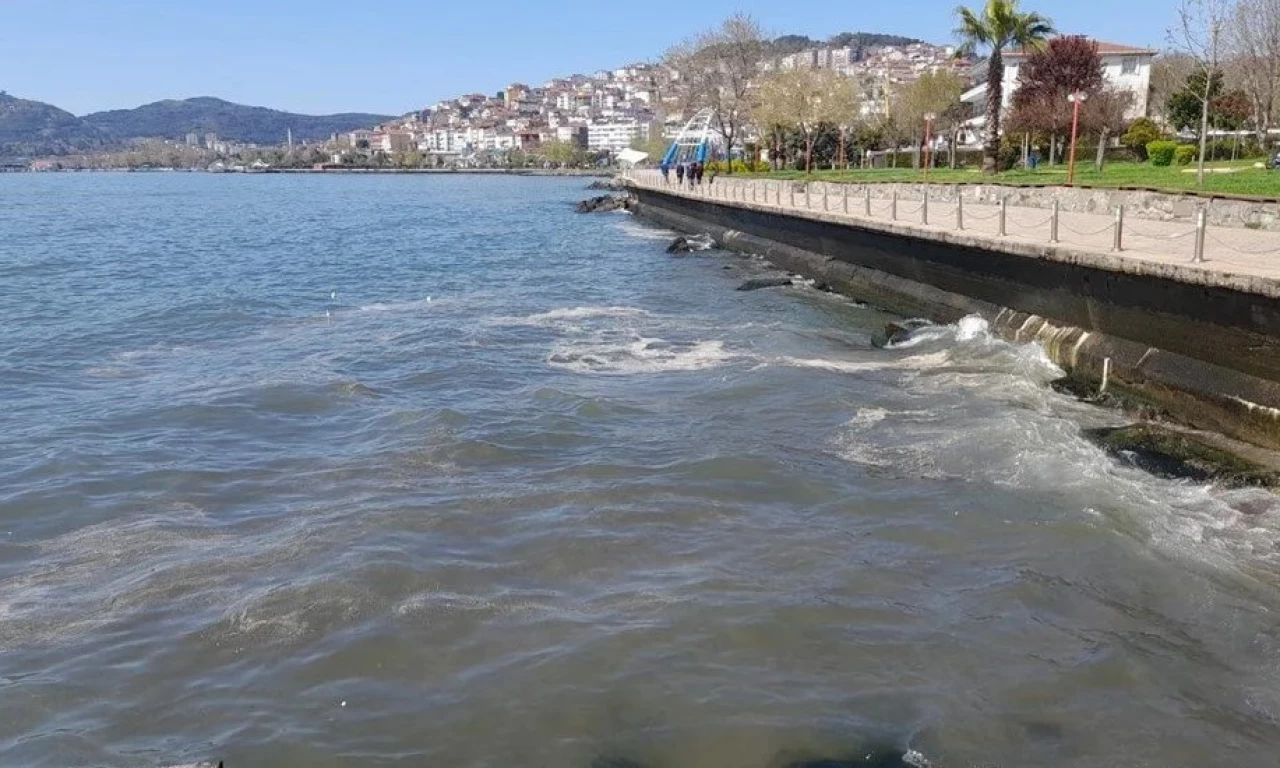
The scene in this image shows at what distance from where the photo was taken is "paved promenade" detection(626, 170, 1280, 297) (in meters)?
12.4

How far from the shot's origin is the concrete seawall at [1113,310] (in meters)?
11.5

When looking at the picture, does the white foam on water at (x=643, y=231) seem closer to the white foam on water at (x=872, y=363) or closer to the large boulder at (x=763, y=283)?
the large boulder at (x=763, y=283)

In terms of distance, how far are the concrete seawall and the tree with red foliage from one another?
71.1ft

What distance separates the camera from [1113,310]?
14320 millimetres

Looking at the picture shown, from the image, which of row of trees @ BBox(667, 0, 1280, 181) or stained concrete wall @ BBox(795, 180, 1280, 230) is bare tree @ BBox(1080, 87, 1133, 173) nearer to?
row of trees @ BBox(667, 0, 1280, 181)

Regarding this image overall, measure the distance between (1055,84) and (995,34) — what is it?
756cm

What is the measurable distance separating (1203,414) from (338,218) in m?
61.0

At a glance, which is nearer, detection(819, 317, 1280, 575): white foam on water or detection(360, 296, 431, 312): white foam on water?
detection(819, 317, 1280, 575): white foam on water

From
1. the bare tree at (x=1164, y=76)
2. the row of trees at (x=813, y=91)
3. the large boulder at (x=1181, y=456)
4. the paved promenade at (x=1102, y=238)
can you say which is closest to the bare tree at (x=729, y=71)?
the row of trees at (x=813, y=91)

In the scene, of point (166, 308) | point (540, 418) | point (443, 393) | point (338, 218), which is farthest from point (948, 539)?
point (338, 218)

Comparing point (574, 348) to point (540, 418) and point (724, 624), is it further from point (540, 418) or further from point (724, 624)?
point (724, 624)

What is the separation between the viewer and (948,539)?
891 cm

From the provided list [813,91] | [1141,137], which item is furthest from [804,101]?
[1141,137]

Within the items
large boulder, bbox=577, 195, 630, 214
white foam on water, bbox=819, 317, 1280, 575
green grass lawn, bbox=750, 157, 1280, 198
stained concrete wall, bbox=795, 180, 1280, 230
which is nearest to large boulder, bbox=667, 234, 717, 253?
stained concrete wall, bbox=795, 180, 1280, 230
